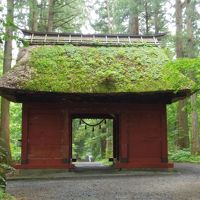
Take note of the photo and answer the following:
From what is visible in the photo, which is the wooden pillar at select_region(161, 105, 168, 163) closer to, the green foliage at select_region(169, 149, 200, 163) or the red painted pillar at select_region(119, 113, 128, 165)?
the red painted pillar at select_region(119, 113, 128, 165)

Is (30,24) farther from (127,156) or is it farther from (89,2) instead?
(127,156)

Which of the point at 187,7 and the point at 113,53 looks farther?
Answer: the point at 187,7

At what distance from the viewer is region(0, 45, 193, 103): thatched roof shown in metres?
12.8

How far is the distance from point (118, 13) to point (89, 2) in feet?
11.1

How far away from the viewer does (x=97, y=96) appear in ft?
43.9

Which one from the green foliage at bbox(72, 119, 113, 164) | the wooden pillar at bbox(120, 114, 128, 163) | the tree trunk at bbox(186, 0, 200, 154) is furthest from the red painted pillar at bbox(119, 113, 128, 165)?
the tree trunk at bbox(186, 0, 200, 154)

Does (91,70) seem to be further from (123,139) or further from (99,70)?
(123,139)

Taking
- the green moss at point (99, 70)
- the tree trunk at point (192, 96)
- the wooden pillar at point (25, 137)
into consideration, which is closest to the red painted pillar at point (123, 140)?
the green moss at point (99, 70)

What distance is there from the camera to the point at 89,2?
94.2 ft

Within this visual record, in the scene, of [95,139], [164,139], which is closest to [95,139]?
[95,139]

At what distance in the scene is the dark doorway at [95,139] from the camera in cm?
1848

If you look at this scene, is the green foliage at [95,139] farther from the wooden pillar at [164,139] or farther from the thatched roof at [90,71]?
the wooden pillar at [164,139]

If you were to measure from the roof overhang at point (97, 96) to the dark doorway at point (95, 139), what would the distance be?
259 cm

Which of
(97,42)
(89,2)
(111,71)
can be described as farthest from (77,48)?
(89,2)
